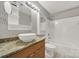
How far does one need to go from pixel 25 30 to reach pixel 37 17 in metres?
0.81

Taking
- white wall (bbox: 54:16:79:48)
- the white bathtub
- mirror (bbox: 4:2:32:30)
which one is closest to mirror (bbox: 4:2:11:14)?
mirror (bbox: 4:2:32:30)

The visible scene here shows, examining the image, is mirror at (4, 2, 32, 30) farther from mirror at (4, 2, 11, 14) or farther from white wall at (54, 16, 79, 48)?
white wall at (54, 16, 79, 48)

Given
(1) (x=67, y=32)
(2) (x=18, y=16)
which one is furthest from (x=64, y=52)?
(2) (x=18, y=16)

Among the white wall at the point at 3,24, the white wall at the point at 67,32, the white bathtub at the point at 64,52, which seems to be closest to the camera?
the white wall at the point at 3,24

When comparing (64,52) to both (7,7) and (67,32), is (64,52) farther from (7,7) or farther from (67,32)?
(7,7)

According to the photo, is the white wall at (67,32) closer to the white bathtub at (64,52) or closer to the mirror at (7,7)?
the white bathtub at (64,52)

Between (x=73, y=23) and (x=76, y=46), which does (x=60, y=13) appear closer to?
(x=73, y=23)

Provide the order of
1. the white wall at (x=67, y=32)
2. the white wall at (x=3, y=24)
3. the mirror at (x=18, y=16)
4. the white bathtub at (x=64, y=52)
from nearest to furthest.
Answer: the white wall at (x=3, y=24) < the mirror at (x=18, y=16) < the white bathtub at (x=64, y=52) < the white wall at (x=67, y=32)

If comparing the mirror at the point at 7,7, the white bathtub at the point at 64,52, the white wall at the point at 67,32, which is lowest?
the white bathtub at the point at 64,52

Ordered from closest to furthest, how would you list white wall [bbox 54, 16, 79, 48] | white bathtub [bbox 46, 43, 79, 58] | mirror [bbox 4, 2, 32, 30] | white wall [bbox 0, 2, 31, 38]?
white wall [bbox 0, 2, 31, 38] < mirror [bbox 4, 2, 32, 30] < white bathtub [bbox 46, 43, 79, 58] < white wall [bbox 54, 16, 79, 48]

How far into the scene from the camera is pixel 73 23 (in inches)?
110

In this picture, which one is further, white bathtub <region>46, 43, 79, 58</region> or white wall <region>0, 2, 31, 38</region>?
white bathtub <region>46, 43, 79, 58</region>

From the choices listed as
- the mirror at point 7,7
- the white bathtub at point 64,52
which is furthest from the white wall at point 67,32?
the mirror at point 7,7

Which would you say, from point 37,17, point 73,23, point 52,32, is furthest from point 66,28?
point 37,17
